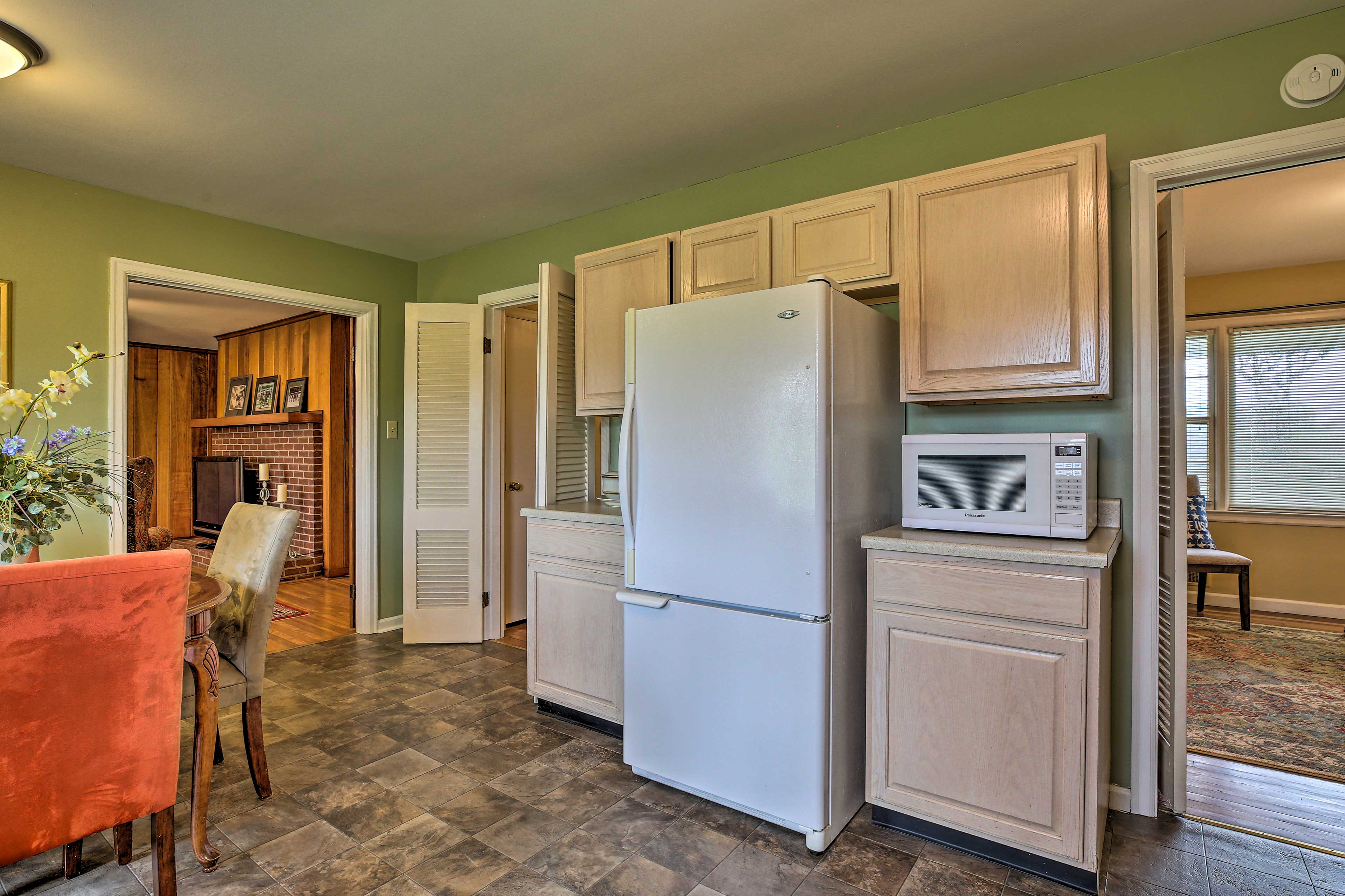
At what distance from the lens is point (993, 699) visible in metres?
1.84

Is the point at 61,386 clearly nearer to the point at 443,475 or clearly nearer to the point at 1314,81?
the point at 443,475

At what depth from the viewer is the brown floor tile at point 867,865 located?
5.97 ft

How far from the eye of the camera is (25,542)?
66.6 inches

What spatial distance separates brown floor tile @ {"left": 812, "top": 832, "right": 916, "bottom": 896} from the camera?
5.97 feet

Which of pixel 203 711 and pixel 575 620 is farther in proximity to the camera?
pixel 575 620

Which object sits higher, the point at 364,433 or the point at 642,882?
the point at 364,433

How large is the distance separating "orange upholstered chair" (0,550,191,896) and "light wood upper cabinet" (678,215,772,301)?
6.22 ft

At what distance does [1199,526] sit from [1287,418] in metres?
0.92

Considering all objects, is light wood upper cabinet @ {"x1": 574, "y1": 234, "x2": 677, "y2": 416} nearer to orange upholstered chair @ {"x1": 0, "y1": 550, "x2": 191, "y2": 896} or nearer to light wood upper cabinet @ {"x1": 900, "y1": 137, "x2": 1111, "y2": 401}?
light wood upper cabinet @ {"x1": 900, "y1": 137, "x2": 1111, "y2": 401}

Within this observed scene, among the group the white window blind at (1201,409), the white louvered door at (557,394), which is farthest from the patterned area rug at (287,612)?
the white window blind at (1201,409)

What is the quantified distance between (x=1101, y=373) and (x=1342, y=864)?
149 cm

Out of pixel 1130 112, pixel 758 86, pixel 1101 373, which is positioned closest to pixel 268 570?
pixel 758 86

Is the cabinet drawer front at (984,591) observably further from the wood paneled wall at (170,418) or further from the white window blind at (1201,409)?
the wood paneled wall at (170,418)

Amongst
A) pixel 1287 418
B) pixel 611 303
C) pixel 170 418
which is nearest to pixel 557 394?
pixel 611 303
